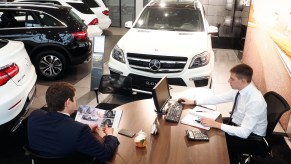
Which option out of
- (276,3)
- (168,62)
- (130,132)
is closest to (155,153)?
(130,132)

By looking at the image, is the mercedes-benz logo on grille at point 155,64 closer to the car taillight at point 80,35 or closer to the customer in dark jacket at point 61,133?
the car taillight at point 80,35

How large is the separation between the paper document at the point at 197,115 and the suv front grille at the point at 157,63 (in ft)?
4.91

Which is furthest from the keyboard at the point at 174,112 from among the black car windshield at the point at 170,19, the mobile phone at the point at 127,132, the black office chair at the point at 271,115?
the black car windshield at the point at 170,19

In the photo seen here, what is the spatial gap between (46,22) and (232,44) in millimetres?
5398

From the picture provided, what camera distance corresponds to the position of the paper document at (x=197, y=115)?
104 inches

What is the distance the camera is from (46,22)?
558 cm

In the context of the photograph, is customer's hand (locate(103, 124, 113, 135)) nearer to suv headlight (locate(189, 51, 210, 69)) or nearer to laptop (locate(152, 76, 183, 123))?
laptop (locate(152, 76, 183, 123))

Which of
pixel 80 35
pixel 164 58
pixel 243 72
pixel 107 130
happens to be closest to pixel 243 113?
pixel 243 72

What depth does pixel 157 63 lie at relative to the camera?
4.42 m

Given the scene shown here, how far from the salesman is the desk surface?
0.16m

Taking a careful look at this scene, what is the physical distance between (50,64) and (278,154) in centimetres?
Result: 424

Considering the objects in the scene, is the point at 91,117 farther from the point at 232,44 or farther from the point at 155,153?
the point at 232,44

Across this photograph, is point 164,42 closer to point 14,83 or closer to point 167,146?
point 14,83

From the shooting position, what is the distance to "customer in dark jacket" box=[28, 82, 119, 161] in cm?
194
